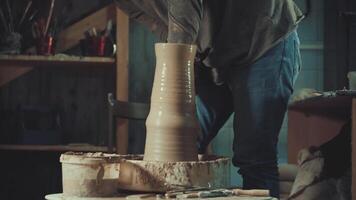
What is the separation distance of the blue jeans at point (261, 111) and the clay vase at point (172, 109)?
33 centimetres

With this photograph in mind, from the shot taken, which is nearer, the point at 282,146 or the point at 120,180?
the point at 120,180

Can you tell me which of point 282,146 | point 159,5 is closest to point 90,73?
point 282,146

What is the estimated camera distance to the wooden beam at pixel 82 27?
3514mm

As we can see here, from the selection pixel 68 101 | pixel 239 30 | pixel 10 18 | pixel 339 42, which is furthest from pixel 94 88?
pixel 239 30

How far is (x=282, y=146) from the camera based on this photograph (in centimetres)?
396

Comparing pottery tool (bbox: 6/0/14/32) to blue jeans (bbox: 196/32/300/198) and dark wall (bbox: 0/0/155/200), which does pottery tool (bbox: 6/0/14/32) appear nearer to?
dark wall (bbox: 0/0/155/200)

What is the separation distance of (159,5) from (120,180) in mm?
639

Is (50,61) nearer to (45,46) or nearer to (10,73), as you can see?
(45,46)

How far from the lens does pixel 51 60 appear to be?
3.32m

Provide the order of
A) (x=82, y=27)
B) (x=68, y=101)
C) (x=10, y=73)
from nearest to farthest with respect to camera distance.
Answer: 1. (x=10, y=73)
2. (x=82, y=27)
3. (x=68, y=101)

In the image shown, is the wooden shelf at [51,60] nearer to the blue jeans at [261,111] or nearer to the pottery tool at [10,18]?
the pottery tool at [10,18]

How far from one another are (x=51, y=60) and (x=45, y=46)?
87 millimetres

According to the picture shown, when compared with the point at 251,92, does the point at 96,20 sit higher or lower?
higher

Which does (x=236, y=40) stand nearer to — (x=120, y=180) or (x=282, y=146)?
(x=120, y=180)
